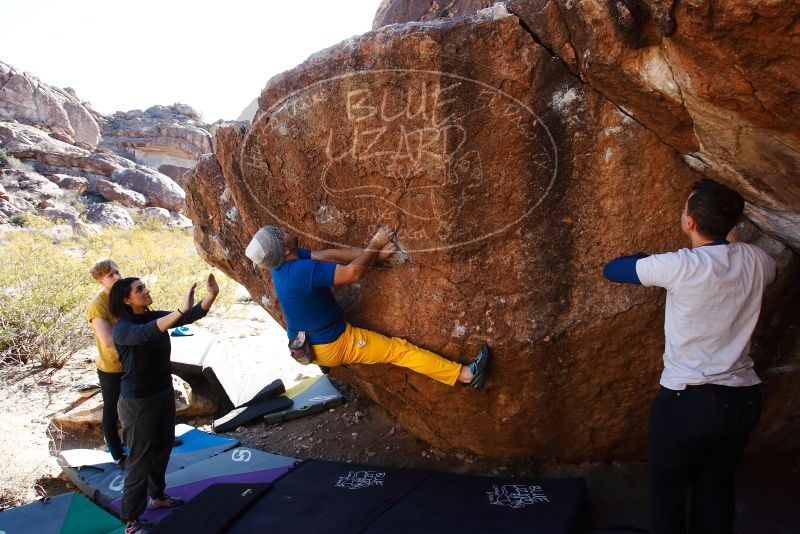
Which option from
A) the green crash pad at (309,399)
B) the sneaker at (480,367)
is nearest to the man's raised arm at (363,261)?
the sneaker at (480,367)

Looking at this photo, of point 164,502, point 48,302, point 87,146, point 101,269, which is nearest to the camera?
point 164,502

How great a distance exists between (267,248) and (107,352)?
1.69m

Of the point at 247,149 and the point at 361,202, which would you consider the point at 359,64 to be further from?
the point at 247,149

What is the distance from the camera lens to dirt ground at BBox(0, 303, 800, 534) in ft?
8.75

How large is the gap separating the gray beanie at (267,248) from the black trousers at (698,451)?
190cm

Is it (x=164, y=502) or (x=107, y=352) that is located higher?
(x=107, y=352)

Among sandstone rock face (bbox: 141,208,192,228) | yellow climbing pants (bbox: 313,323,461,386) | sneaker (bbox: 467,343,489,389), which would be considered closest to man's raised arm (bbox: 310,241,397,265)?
yellow climbing pants (bbox: 313,323,461,386)

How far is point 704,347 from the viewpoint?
5.80 ft

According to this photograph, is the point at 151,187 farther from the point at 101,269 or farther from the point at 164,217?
the point at 101,269

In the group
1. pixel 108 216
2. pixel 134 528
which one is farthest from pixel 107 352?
pixel 108 216

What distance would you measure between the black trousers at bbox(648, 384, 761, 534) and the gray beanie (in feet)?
6.22

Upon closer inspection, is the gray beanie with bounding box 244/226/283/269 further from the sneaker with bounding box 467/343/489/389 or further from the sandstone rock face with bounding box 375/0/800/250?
the sandstone rock face with bounding box 375/0/800/250

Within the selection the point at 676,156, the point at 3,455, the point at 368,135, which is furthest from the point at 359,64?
the point at 3,455

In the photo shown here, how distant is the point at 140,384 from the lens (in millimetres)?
2637
